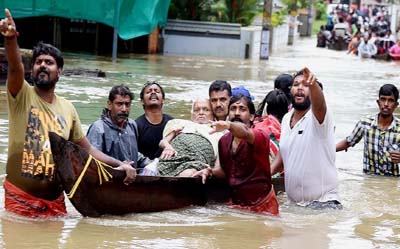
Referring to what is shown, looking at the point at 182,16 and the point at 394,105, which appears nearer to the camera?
the point at 394,105

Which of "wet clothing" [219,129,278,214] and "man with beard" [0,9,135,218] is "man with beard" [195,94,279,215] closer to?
"wet clothing" [219,129,278,214]

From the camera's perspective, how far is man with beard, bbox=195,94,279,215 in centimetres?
757

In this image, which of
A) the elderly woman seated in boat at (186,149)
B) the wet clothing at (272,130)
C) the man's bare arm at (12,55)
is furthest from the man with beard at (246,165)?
the man's bare arm at (12,55)

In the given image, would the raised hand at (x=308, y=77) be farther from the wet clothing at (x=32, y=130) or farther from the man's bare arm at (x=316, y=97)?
the wet clothing at (x=32, y=130)

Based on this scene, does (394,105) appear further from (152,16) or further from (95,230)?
(152,16)

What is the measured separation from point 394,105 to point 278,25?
28.4 meters

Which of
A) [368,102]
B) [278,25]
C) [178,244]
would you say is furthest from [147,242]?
[278,25]

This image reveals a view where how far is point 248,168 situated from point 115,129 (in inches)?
47.5

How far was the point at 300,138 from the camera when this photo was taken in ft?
25.7

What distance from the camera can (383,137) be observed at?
9.97 meters

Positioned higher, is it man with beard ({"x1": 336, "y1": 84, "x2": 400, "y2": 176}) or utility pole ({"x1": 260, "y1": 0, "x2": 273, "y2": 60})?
utility pole ({"x1": 260, "y1": 0, "x2": 273, "y2": 60})

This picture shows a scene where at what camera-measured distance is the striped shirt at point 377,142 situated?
32.7 ft

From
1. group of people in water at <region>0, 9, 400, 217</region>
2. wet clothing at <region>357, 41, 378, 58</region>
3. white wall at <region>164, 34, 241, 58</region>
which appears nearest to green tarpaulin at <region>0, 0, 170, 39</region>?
white wall at <region>164, 34, 241, 58</region>

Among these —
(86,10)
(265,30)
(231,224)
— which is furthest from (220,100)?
(265,30)
